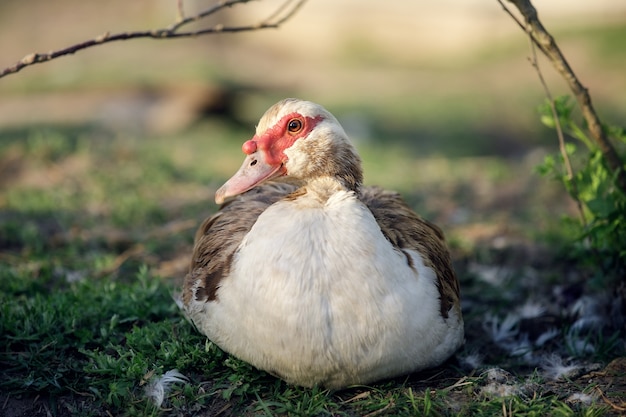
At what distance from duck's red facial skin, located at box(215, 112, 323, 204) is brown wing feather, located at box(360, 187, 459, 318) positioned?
433 millimetres

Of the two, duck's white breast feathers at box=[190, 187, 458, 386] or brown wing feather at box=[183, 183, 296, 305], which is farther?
brown wing feather at box=[183, 183, 296, 305]

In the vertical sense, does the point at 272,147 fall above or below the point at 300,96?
above

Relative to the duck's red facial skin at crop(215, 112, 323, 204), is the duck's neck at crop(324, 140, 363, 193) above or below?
below

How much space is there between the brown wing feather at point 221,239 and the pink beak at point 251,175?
0.28m

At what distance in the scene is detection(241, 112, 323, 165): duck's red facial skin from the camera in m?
3.39

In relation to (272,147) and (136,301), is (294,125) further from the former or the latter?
(136,301)

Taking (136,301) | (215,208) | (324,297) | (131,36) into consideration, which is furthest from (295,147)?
(215,208)

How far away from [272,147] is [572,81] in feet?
5.50

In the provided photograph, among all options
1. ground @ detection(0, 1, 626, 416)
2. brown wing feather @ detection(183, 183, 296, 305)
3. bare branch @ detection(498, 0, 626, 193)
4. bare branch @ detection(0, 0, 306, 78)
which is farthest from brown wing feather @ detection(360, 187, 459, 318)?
bare branch @ detection(0, 0, 306, 78)

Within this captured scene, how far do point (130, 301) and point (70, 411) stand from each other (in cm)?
87

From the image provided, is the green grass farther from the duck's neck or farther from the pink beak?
the duck's neck

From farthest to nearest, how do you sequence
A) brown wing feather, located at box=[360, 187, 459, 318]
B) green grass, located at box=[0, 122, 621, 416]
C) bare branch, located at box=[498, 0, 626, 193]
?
bare branch, located at box=[498, 0, 626, 193]
brown wing feather, located at box=[360, 187, 459, 318]
green grass, located at box=[0, 122, 621, 416]

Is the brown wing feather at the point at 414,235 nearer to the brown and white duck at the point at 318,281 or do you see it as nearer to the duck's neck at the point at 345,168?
the brown and white duck at the point at 318,281

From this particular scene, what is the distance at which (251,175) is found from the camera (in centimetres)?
338
